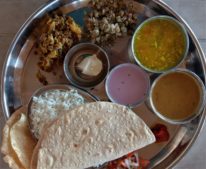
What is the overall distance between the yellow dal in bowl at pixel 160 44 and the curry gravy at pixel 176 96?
0.15 ft

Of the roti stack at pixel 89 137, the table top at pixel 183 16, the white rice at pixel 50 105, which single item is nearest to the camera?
the roti stack at pixel 89 137

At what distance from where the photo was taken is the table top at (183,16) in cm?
152

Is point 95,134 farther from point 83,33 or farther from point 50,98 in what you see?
point 83,33

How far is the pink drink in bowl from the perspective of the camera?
1.43 metres

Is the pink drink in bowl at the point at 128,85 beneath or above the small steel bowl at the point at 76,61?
beneath

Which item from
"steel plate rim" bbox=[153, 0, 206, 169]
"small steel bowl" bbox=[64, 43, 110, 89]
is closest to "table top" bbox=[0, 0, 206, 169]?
"steel plate rim" bbox=[153, 0, 206, 169]

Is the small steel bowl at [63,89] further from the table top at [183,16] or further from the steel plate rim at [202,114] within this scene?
the steel plate rim at [202,114]

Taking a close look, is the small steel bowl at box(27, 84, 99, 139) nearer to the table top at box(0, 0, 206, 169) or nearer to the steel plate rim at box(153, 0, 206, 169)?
the table top at box(0, 0, 206, 169)

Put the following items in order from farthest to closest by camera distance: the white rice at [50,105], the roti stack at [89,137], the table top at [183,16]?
1. the table top at [183,16]
2. the white rice at [50,105]
3. the roti stack at [89,137]

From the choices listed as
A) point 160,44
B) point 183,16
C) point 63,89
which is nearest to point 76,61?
point 63,89

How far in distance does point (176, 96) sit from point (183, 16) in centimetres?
28

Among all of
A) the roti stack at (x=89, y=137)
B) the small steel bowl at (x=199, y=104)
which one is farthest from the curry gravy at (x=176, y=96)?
the roti stack at (x=89, y=137)

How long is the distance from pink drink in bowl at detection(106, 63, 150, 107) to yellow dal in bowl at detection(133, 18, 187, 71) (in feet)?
0.15

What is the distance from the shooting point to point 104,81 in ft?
4.76
